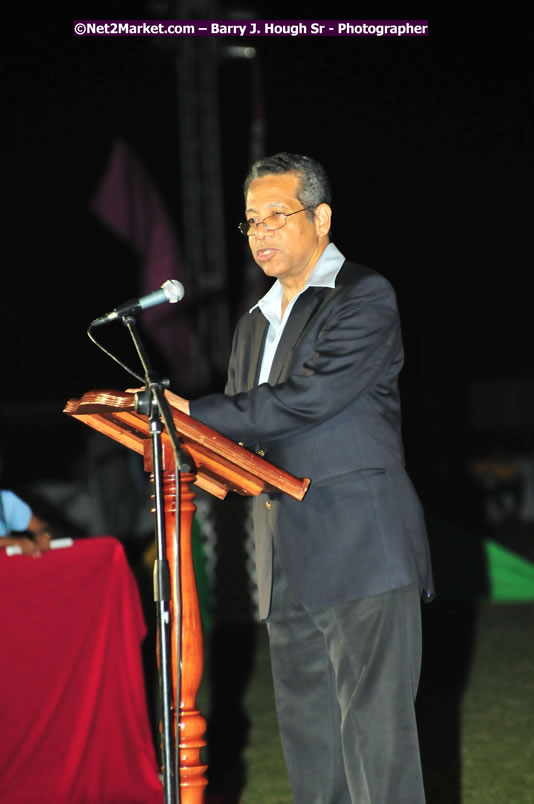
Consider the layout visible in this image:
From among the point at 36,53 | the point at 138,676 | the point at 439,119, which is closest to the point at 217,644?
the point at 138,676

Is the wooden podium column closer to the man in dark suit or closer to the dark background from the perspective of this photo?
the man in dark suit

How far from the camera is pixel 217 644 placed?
8.45 m

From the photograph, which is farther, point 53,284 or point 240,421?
point 53,284

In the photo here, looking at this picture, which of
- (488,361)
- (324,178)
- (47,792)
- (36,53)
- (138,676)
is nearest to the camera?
(324,178)

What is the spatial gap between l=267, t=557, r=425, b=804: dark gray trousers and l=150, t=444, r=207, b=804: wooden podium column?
36cm

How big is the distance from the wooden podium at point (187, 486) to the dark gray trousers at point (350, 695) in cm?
36

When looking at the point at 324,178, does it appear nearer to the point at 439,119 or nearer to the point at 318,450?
the point at 318,450

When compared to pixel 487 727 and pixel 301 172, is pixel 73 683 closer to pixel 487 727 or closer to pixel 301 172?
pixel 487 727

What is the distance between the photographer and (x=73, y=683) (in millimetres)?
4465

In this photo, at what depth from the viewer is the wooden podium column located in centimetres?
267

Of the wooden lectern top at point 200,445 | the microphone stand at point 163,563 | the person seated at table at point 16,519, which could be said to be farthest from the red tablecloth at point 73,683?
the microphone stand at point 163,563

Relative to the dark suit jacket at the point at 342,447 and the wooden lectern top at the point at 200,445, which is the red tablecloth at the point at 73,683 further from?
the wooden lectern top at the point at 200,445

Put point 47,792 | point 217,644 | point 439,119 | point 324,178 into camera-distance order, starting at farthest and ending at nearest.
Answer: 1. point 439,119
2. point 217,644
3. point 47,792
4. point 324,178

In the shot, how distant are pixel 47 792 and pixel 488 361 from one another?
2707cm
